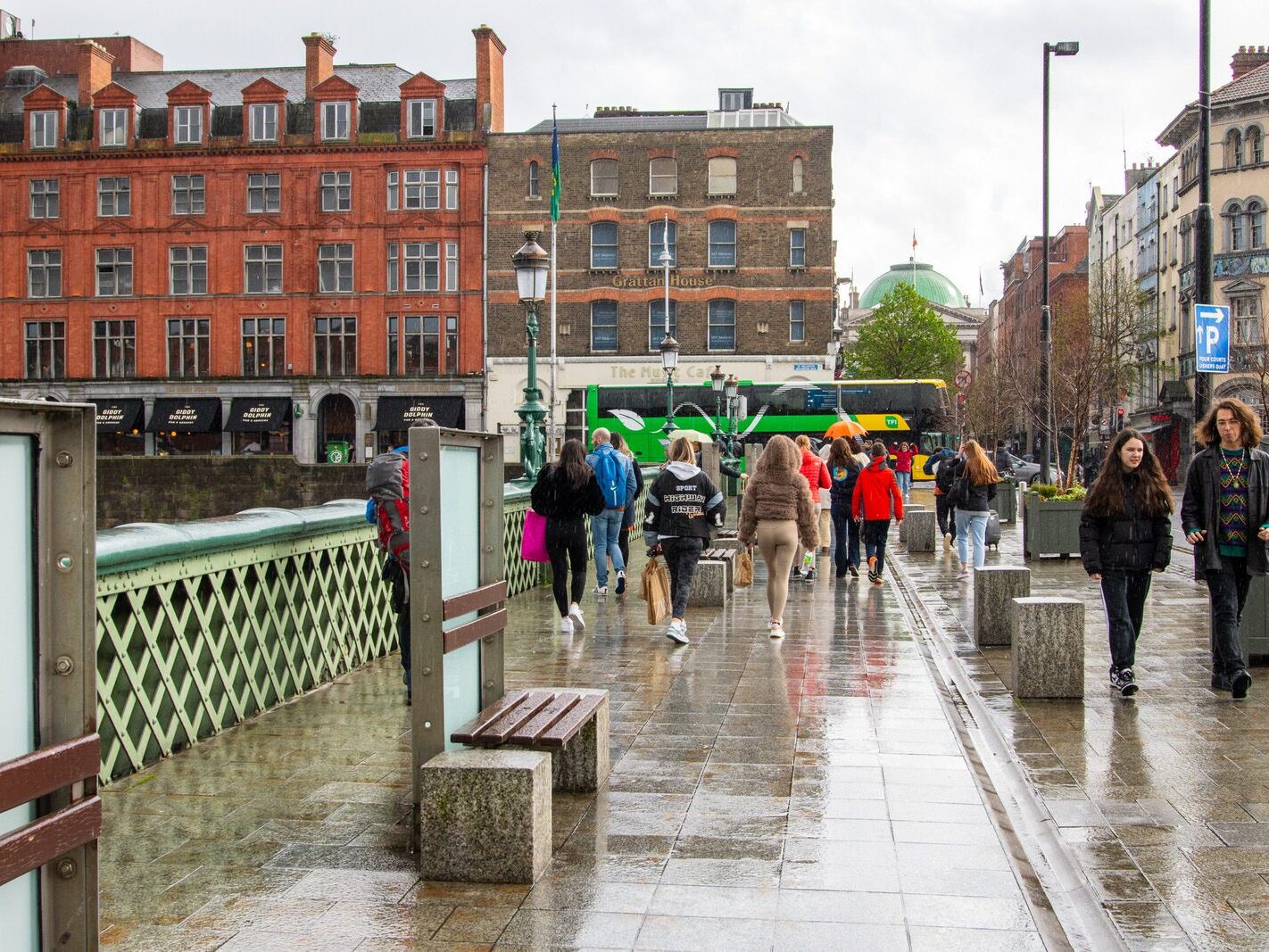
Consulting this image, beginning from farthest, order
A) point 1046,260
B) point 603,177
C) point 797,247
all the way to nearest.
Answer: point 603,177 < point 797,247 < point 1046,260

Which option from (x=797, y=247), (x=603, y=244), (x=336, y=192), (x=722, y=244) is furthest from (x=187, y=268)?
(x=797, y=247)

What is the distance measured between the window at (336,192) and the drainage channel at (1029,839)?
159 ft

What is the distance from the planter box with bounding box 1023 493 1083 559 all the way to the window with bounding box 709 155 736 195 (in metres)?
37.2

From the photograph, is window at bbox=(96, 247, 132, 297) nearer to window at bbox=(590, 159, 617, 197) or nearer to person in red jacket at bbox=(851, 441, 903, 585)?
window at bbox=(590, 159, 617, 197)

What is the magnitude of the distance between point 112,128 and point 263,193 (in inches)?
270

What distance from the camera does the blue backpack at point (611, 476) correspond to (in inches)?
557

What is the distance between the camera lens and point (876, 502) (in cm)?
1662

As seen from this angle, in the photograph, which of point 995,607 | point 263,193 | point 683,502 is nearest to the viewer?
point 995,607

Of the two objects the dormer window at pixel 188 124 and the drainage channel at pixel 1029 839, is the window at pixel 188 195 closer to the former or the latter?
the dormer window at pixel 188 124

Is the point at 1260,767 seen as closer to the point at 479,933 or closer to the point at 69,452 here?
the point at 479,933

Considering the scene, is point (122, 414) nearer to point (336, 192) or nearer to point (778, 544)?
point (336, 192)

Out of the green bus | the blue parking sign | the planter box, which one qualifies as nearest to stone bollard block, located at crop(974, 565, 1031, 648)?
the blue parking sign

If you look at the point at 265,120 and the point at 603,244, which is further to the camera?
the point at 603,244

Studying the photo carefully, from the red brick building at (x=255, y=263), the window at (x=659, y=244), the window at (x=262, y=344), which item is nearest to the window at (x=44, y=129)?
the red brick building at (x=255, y=263)
